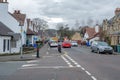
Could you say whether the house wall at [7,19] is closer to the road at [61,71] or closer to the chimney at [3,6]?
the chimney at [3,6]

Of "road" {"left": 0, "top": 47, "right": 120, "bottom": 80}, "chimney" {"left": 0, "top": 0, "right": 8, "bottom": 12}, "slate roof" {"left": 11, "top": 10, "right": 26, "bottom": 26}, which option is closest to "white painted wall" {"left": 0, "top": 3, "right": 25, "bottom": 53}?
"chimney" {"left": 0, "top": 0, "right": 8, "bottom": 12}

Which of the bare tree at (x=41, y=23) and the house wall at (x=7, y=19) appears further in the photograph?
the bare tree at (x=41, y=23)

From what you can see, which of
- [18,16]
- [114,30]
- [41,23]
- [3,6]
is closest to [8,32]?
[3,6]

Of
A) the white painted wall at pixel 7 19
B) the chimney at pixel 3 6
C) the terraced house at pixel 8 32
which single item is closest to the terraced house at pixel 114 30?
the terraced house at pixel 8 32

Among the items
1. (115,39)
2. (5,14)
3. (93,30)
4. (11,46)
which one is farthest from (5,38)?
(93,30)

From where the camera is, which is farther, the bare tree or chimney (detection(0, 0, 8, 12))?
the bare tree

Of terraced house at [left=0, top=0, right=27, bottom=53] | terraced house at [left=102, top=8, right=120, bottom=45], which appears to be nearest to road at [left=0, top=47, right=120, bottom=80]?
terraced house at [left=0, top=0, right=27, bottom=53]

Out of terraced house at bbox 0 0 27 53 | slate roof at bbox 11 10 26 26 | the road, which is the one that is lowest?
the road

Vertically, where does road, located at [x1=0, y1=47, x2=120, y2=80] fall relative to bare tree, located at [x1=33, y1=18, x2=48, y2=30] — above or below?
below

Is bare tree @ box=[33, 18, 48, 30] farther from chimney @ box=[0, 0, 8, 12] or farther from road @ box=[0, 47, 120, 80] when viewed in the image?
road @ box=[0, 47, 120, 80]

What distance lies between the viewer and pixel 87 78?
14477 mm

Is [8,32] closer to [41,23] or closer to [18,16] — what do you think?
[18,16]

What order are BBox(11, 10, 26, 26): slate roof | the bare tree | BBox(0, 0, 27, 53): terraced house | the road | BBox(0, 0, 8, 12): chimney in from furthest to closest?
the bare tree < BBox(11, 10, 26, 26): slate roof < BBox(0, 0, 8, 12): chimney < BBox(0, 0, 27, 53): terraced house < the road

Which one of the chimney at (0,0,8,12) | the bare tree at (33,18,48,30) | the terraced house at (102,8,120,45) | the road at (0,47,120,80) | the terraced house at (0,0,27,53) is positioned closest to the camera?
the road at (0,47,120,80)
